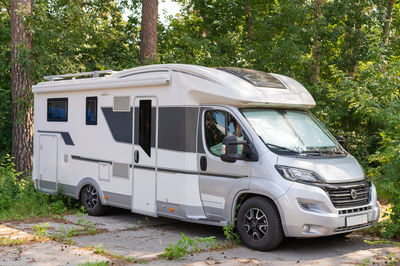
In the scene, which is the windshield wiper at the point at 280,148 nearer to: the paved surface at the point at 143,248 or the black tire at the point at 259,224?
the black tire at the point at 259,224

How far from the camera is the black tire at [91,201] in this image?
10021 mm

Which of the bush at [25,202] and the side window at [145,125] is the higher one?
the side window at [145,125]

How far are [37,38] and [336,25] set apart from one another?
31.1 feet

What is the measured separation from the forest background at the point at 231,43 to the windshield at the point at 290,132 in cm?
440

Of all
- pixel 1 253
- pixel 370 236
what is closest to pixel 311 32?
pixel 370 236

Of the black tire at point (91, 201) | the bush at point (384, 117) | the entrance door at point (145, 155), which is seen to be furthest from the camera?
the black tire at point (91, 201)

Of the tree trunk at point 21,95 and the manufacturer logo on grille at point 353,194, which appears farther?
the tree trunk at point 21,95

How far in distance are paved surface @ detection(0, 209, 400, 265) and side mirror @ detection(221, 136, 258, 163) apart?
1314mm

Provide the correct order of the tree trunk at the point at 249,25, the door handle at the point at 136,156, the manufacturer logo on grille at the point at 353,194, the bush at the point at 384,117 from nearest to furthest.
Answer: the manufacturer logo on grille at the point at 353,194
the bush at the point at 384,117
the door handle at the point at 136,156
the tree trunk at the point at 249,25

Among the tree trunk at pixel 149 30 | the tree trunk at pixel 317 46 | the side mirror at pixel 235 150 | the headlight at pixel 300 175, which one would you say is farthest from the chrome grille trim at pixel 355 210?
the tree trunk at pixel 317 46

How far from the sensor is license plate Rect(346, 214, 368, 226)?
7.12 m

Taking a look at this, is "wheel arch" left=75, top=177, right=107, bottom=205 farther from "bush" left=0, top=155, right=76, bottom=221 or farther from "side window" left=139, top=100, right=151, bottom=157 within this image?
"side window" left=139, top=100, right=151, bottom=157

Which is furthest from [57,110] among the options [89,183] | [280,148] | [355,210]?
[355,210]

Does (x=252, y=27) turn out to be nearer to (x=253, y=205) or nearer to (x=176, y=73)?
(x=176, y=73)
